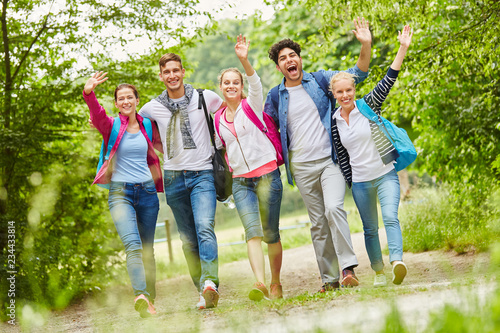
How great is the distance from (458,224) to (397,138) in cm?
529

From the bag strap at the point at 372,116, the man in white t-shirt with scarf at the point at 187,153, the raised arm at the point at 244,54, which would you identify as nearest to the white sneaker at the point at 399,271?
the bag strap at the point at 372,116

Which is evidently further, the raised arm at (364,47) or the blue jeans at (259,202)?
the raised arm at (364,47)

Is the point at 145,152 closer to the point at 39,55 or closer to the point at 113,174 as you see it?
the point at 113,174

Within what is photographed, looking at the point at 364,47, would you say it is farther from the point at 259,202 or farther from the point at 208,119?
the point at 259,202

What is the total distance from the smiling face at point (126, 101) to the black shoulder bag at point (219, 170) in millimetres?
607

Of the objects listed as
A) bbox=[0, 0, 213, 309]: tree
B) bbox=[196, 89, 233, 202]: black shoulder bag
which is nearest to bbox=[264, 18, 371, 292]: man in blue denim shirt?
bbox=[196, 89, 233, 202]: black shoulder bag

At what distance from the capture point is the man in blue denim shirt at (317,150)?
5043mm

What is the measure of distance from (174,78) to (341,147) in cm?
163

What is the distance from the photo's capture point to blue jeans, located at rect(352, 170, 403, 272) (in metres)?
4.73

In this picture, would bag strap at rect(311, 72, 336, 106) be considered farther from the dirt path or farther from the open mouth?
the dirt path

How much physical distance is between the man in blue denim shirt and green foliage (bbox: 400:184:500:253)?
2.79 metres

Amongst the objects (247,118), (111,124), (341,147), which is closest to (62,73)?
(111,124)

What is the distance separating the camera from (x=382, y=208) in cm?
480

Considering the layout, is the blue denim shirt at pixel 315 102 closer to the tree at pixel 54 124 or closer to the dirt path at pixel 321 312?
the dirt path at pixel 321 312
